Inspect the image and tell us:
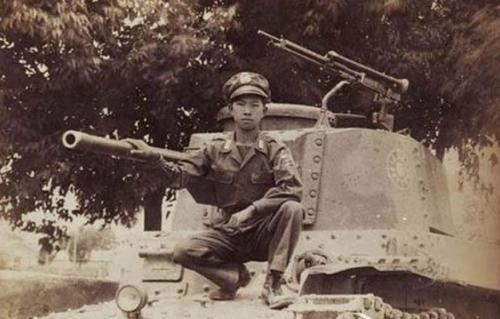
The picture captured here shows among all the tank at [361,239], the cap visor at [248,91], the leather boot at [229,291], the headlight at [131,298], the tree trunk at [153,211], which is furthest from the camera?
the tree trunk at [153,211]

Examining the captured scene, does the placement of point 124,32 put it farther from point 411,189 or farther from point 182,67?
point 411,189

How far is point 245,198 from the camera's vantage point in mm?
8008

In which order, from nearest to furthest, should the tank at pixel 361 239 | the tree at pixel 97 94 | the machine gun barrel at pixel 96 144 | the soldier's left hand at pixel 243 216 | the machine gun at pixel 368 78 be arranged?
the machine gun barrel at pixel 96 144 < the soldier's left hand at pixel 243 216 < the tank at pixel 361 239 < the machine gun at pixel 368 78 < the tree at pixel 97 94

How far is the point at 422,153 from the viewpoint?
10.3 m

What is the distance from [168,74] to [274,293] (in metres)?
7.33

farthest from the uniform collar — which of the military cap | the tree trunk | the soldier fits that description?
the tree trunk

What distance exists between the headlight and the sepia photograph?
0.05ft

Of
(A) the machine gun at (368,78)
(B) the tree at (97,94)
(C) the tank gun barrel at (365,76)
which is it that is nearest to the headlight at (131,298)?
(A) the machine gun at (368,78)

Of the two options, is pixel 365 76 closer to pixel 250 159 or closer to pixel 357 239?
pixel 357 239

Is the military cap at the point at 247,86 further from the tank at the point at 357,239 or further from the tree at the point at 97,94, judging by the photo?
the tree at the point at 97,94

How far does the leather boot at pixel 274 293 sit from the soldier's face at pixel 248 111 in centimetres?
109

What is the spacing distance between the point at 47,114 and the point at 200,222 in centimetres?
546

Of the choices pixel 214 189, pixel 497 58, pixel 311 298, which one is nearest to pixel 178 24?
pixel 497 58

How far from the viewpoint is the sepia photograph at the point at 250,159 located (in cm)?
795
